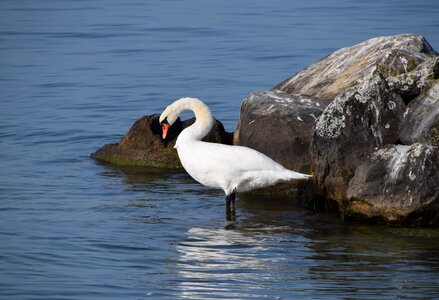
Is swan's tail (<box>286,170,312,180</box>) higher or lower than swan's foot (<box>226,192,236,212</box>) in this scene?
higher

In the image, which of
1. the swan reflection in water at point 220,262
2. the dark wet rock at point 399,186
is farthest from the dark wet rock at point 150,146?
the dark wet rock at point 399,186

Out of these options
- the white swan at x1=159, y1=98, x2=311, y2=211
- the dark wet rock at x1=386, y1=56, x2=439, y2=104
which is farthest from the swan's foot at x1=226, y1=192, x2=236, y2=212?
the dark wet rock at x1=386, y1=56, x2=439, y2=104

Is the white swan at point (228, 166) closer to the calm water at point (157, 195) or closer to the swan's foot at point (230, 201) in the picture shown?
the swan's foot at point (230, 201)

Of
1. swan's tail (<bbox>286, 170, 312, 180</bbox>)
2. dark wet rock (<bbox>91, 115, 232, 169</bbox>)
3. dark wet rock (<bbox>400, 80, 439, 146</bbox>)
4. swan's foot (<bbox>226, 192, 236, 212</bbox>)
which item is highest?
dark wet rock (<bbox>400, 80, 439, 146</bbox>)

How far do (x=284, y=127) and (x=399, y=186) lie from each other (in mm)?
2220

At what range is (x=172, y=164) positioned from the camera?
599 inches

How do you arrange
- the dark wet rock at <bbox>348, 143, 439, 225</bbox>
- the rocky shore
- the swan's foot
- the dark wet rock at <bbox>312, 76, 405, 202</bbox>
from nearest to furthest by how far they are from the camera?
the dark wet rock at <bbox>348, 143, 439, 225</bbox>
the rocky shore
the dark wet rock at <bbox>312, 76, 405, 202</bbox>
the swan's foot

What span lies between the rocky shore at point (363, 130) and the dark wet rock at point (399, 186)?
0.01 metres

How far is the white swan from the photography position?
12.5 m

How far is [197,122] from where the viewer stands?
42.4 ft

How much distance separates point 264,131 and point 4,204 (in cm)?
319

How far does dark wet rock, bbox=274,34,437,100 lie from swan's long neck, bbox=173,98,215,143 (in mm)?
1773

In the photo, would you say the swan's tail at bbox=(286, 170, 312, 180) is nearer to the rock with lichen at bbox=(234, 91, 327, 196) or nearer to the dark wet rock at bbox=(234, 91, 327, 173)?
the rock with lichen at bbox=(234, 91, 327, 196)

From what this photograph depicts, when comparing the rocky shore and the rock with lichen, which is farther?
the rock with lichen
